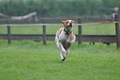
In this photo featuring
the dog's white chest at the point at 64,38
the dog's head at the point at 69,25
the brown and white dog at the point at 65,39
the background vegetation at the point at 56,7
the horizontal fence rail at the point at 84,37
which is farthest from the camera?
the background vegetation at the point at 56,7

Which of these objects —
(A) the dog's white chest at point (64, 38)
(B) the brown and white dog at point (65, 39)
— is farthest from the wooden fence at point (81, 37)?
(A) the dog's white chest at point (64, 38)

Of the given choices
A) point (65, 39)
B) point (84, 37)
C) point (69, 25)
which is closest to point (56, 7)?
point (84, 37)

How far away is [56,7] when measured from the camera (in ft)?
202

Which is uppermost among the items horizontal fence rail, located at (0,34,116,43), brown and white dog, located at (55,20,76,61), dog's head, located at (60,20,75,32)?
dog's head, located at (60,20,75,32)

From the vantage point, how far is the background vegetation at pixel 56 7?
2191 inches

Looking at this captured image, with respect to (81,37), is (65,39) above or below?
above

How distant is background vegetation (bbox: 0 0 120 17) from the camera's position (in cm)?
5566

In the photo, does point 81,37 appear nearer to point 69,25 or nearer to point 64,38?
point 64,38

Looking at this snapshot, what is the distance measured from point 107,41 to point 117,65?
6.00 meters

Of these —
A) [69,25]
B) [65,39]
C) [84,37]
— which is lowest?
[84,37]

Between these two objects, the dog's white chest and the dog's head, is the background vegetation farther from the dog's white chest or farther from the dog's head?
the dog's head

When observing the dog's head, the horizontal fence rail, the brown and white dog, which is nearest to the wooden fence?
the horizontal fence rail

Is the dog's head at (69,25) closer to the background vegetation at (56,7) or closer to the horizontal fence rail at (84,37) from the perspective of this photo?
the horizontal fence rail at (84,37)

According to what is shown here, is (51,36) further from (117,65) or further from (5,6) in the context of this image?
(5,6)
